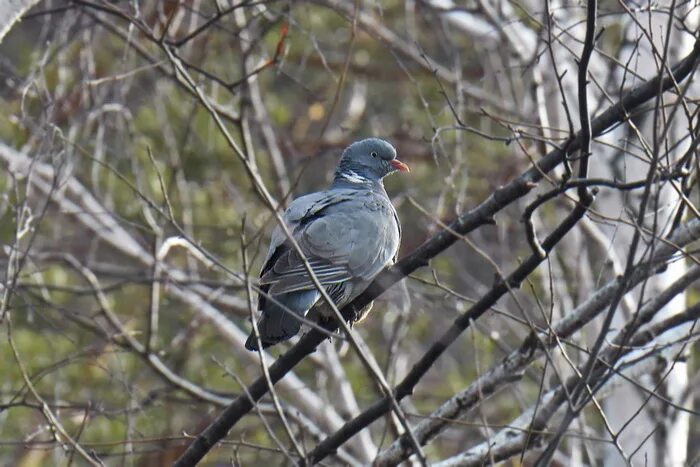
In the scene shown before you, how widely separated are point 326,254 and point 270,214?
2.01ft

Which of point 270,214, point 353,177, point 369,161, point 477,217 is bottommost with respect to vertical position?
point 477,217

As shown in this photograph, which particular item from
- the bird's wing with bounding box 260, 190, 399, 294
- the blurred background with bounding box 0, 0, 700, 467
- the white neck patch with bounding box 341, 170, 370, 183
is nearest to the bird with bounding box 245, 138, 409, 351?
the bird's wing with bounding box 260, 190, 399, 294

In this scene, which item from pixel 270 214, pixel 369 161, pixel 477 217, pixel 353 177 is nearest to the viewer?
pixel 477 217

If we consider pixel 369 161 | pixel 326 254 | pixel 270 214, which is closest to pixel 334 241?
pixel 326 254

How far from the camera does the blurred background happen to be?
5.48m

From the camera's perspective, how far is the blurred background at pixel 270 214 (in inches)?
216

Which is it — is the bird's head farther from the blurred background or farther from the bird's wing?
the bird's wing

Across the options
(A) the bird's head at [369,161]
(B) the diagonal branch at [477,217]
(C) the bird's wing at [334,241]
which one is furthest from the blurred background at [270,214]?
(B) the diagonal branch at [477,217]

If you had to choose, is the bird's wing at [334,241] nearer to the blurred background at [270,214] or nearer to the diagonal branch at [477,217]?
the blurred background at [270,214]

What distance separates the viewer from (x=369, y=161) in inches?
219

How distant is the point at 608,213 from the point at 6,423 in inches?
181

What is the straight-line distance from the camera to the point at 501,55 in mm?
8227

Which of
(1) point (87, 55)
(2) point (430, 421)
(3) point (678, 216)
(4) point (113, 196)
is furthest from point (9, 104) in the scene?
(3) point (678, 216)

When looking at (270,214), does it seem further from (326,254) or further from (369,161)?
(369,161)
